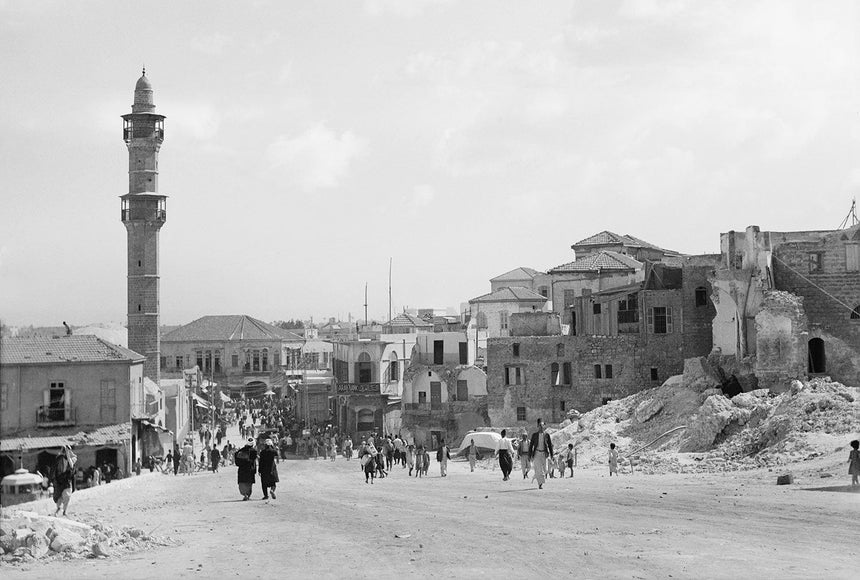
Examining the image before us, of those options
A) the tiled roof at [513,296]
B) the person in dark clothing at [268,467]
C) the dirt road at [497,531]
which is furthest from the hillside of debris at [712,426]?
the tiled roof at [513,296]

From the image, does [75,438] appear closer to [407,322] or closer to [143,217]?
[143,217]

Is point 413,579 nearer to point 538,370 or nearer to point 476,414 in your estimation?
point 538,370

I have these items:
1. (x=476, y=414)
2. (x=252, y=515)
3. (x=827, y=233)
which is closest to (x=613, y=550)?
(x=252, y=515)

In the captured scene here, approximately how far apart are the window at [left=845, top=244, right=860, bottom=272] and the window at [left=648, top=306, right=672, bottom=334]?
876cm

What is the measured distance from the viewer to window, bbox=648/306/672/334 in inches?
1629

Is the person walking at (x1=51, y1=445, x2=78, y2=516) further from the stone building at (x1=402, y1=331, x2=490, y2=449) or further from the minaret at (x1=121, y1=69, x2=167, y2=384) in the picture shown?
the minaret at (x1=121, y1=69, x2=167, y2=384)

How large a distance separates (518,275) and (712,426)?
51.4m

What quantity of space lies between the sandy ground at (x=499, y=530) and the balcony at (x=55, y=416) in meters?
9.48

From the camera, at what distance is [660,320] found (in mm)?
41531

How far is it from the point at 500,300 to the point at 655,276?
27.3 metres

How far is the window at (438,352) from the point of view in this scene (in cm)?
5468

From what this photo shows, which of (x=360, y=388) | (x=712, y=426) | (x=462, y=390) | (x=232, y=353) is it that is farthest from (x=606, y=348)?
(x=232, y=353)

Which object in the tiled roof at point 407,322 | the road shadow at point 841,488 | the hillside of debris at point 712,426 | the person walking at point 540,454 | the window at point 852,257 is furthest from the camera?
the tiled roof at point 407,322

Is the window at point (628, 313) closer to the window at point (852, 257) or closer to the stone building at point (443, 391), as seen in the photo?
the stone building at point (443, 391)
